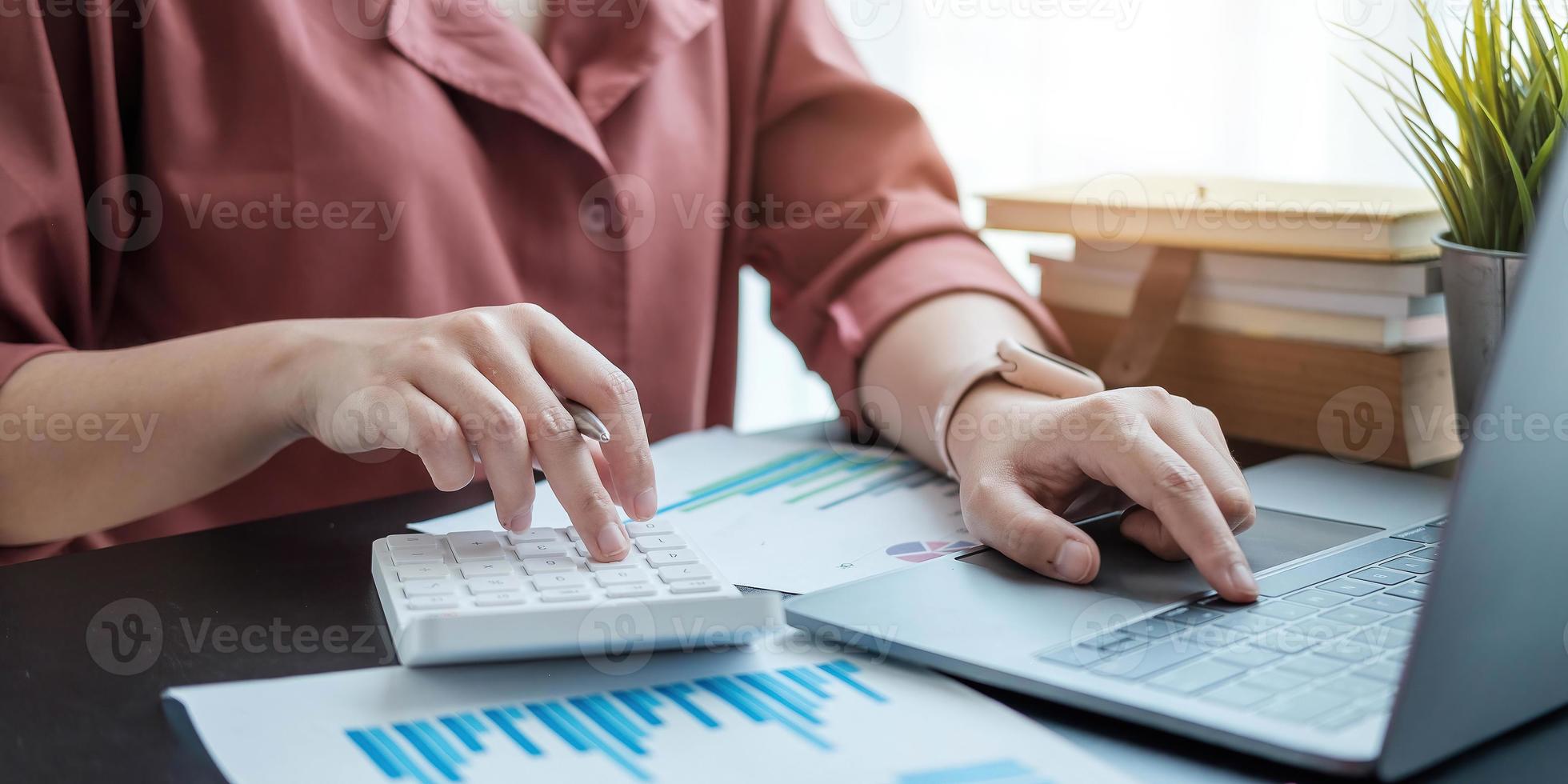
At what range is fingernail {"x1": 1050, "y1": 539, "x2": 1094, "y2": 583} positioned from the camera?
20.4 inches

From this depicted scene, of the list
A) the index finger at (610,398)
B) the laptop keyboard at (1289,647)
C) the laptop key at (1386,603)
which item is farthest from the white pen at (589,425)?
the laptop key at (1386,603)

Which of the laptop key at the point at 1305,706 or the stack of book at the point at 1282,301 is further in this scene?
the stack of book at the point at 1282,301

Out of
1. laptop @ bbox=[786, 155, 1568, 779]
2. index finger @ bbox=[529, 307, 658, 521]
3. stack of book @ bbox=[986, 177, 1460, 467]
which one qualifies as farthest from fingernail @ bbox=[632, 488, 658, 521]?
stack of book @ bbox=[986, 177, 1460, 467]

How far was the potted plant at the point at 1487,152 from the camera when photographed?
66 centimetres

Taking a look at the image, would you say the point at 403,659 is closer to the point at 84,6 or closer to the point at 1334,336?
the point at 84,6

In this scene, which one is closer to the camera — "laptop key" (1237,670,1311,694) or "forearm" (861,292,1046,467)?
"laptop key" (1237,670,1311,694)

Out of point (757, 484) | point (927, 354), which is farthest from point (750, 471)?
point (927, 354)

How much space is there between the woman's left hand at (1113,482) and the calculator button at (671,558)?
0.14 meters

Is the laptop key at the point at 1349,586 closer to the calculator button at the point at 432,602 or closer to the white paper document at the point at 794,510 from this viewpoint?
the white paper document at the point at 794,510

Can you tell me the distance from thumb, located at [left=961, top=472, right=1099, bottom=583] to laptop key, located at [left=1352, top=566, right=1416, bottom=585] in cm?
12

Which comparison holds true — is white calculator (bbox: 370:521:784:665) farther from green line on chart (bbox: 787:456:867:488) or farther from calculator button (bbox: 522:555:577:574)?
green line on chart (bbox: 787:456:867:488)

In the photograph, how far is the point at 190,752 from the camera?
0.39m

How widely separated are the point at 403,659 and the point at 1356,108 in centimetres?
145

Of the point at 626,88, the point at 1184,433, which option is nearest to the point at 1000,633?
the point at 1184,433
